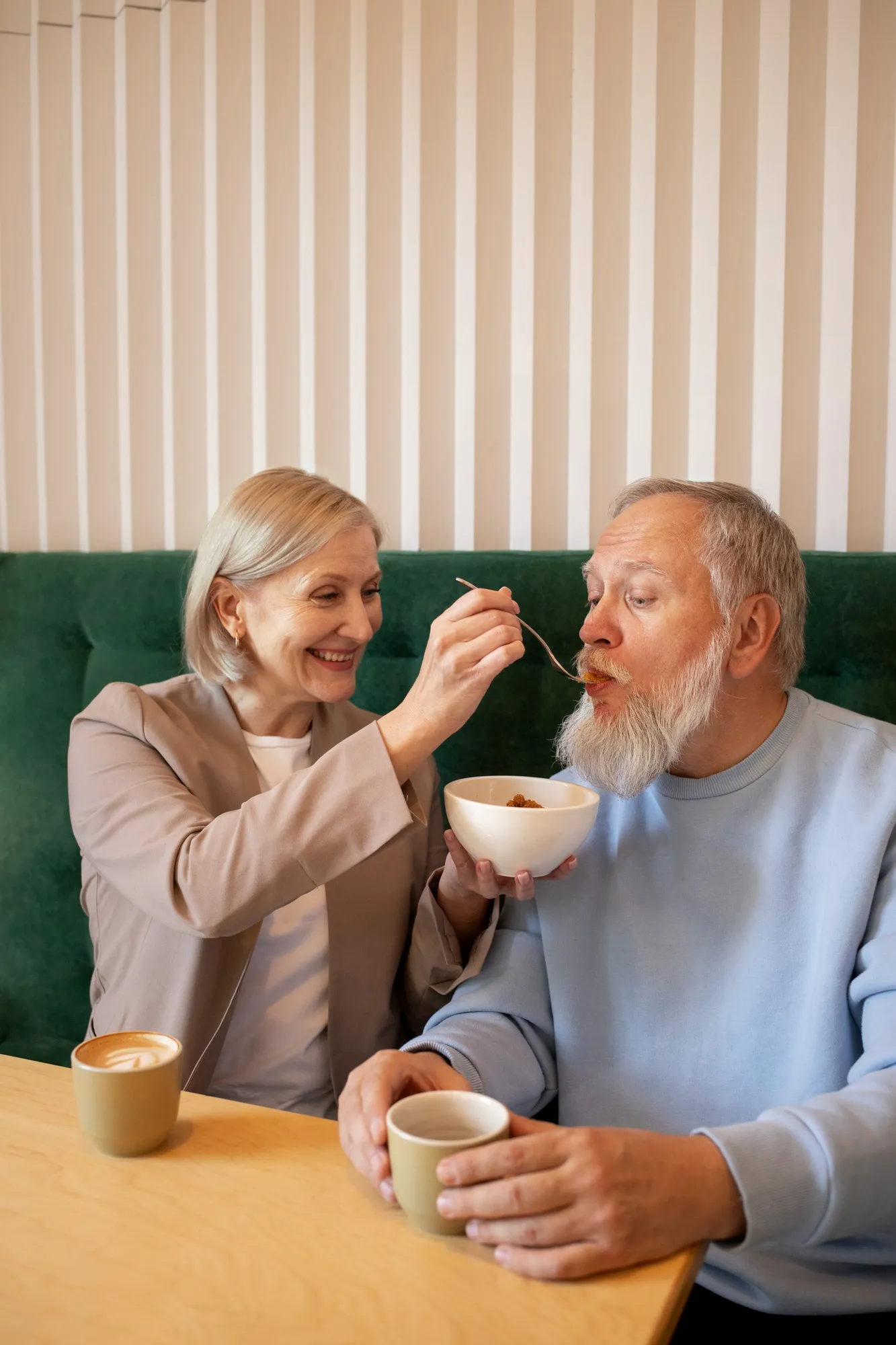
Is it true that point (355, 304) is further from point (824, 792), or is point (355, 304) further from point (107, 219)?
point (824, 792)

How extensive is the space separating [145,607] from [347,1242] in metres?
1.44

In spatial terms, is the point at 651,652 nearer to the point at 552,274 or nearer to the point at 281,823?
the point at 281,823

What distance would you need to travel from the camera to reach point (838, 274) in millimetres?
1851

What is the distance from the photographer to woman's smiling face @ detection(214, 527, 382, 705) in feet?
5.06

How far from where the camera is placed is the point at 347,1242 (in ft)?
2.54

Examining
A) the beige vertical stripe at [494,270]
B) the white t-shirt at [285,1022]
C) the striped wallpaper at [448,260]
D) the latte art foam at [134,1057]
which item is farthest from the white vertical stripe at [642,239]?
the latte art foam at [134,1057]

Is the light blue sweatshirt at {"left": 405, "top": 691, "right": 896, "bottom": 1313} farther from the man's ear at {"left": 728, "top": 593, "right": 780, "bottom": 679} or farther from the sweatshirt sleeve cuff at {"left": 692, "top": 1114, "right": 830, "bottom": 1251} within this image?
the sweatshirt sleeve cuff at {"left": 692, "top": 1114, "right": 830, "bottom": 1251}

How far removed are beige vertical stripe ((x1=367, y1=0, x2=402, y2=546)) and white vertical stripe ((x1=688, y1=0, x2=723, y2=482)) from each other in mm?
602

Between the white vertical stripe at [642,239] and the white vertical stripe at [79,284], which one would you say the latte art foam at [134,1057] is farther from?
the white vertical stripe at [79,284]

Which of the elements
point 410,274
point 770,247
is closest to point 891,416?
point 770,247

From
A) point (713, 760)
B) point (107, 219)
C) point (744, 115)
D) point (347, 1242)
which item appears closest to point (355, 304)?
point (107, 219)

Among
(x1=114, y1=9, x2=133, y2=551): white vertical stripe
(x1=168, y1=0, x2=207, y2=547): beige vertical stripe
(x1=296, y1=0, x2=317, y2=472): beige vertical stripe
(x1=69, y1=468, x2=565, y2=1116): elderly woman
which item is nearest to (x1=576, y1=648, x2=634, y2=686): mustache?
(x1=69, y1=468, x2=565, y2=1116): elderly woman

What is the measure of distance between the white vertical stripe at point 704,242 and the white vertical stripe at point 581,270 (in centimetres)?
20

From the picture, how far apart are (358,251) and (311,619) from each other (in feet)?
3.26
